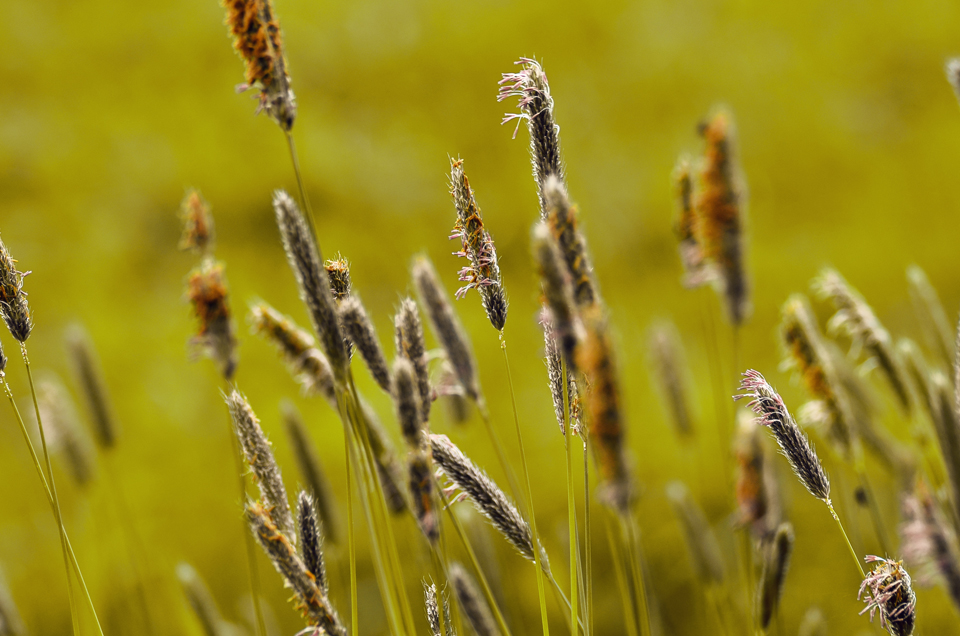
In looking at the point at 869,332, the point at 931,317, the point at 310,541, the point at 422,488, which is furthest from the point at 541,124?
the point at 931,317

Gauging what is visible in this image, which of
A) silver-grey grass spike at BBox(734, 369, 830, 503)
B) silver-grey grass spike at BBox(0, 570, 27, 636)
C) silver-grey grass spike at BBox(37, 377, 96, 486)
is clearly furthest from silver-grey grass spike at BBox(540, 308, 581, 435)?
silver-grey grass spike at BBox(37, 377, 96, 486)

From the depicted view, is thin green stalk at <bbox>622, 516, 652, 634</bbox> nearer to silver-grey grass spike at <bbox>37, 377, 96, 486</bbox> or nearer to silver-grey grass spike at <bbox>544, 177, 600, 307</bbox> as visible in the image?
silver-grey grass spike at <bbox>544, 177, 600, 307</bbox>

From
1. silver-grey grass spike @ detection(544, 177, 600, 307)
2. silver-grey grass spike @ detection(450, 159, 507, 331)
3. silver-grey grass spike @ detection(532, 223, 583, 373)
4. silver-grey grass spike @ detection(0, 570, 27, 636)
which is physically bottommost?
silver-grey grass spike @ detection(0, 570, 27, 636)

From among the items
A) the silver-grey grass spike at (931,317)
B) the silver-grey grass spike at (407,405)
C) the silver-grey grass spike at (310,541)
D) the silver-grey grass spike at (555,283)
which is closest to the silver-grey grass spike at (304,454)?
the silver-grey grass spike at (310,541)

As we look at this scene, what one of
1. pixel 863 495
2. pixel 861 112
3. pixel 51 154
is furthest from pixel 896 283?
pixel 51 154

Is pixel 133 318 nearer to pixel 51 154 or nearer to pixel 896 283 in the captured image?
pixel 51 154
